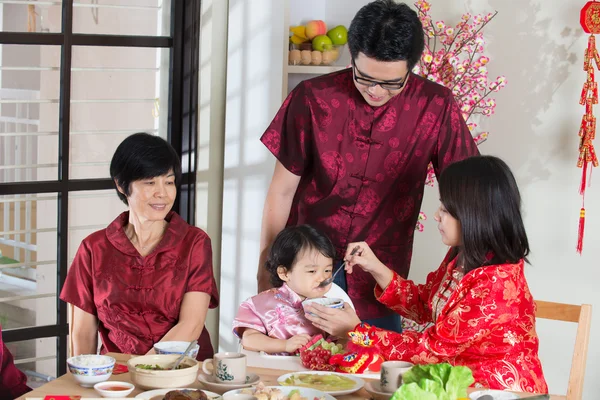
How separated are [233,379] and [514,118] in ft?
7.02

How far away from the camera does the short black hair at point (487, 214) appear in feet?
6.68

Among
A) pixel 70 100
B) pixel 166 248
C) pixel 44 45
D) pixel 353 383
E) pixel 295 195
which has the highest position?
pixel 44 45

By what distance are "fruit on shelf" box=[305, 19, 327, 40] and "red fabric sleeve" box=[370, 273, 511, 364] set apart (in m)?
1.82

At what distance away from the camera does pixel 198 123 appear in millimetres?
3402

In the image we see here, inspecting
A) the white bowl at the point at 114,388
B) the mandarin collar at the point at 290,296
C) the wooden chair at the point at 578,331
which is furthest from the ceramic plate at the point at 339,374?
the wooden chair at the point at 578,331

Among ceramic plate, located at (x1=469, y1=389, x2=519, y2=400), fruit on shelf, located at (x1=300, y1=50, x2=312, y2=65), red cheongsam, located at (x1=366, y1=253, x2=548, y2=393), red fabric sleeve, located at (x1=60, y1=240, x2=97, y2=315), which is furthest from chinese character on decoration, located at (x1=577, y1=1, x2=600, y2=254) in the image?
red fabric sleeve, located at (x1=60, y1=240, x2=97, y2=315)

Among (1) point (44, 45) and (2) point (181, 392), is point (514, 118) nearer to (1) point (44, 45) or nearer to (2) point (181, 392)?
(1) point (44, 45)

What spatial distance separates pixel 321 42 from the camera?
353cm

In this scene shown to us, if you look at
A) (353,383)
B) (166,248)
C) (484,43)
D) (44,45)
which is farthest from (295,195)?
(484,43)

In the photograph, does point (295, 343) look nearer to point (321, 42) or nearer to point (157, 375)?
point (157, 375)

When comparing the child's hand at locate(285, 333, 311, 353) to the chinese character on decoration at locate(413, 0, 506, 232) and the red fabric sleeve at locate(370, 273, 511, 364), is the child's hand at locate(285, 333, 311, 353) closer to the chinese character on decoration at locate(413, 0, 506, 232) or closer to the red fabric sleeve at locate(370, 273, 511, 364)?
the red fabric sleeve at locate(370, 273, 511, 364)

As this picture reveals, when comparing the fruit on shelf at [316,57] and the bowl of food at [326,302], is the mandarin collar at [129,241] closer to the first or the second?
the bowl of food at [326,302]

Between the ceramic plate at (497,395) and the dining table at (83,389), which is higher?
the ceramic plate at (497,395)

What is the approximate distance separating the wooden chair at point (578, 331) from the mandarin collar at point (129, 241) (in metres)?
1.00
